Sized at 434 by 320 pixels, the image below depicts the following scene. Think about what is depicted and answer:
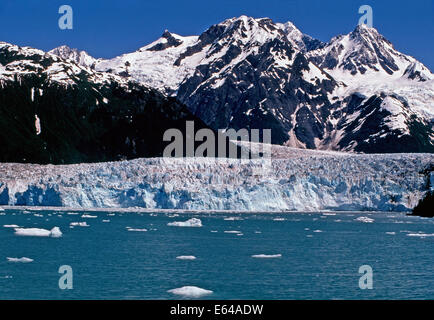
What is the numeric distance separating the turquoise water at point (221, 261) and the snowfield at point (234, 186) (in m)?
11.3

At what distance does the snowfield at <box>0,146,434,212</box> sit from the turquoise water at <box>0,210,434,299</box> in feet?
37.0

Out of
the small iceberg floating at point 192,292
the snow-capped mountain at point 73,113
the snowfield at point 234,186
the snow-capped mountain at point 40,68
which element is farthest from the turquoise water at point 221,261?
the snow-capped mountain at point 40,68

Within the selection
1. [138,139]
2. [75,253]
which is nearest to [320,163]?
[75,253]

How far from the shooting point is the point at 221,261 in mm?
31078

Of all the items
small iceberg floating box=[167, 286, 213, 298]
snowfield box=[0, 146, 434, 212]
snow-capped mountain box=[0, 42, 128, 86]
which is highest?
snow-capped mountain box=[0, 42, 128, 86]

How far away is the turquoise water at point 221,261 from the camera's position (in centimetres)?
2377

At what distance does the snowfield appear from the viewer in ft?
209

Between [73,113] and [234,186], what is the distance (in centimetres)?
10504

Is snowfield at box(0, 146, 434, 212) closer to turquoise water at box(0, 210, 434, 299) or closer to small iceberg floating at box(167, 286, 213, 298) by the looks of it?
turquoise water at box(0, 210, 434, 299)

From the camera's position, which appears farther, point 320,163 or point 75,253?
point 320,163

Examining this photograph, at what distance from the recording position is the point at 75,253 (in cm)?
3322

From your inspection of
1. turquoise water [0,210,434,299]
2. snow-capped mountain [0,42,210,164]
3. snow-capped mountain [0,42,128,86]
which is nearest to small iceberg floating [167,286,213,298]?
turquoise water [0,210,434,299]
